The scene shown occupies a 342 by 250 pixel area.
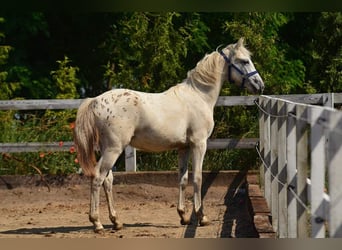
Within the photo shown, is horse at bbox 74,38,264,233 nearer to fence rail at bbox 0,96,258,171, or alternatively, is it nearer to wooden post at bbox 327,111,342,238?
fence rail at bbox 0,96,258,171

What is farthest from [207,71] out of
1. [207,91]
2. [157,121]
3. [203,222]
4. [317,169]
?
[317,169]

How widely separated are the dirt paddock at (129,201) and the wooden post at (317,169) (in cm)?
383

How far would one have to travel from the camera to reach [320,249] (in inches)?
22.4

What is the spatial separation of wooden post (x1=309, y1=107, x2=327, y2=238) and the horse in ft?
11.5

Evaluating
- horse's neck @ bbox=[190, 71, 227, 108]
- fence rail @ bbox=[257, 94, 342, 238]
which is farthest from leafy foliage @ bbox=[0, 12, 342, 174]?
fence rail @ bbox=[257, 94, 342, 238]

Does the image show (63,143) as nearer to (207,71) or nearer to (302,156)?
(207,71)

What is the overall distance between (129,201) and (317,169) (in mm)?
5807

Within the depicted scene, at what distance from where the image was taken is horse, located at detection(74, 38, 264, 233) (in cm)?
527

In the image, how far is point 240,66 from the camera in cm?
623

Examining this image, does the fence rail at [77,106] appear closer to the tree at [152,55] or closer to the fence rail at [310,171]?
the tree at [152,55]

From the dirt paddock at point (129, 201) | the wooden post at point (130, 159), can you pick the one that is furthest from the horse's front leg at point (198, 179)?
the wooden post at point (130, 159)

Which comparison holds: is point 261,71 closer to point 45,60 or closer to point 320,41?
point 320,41
